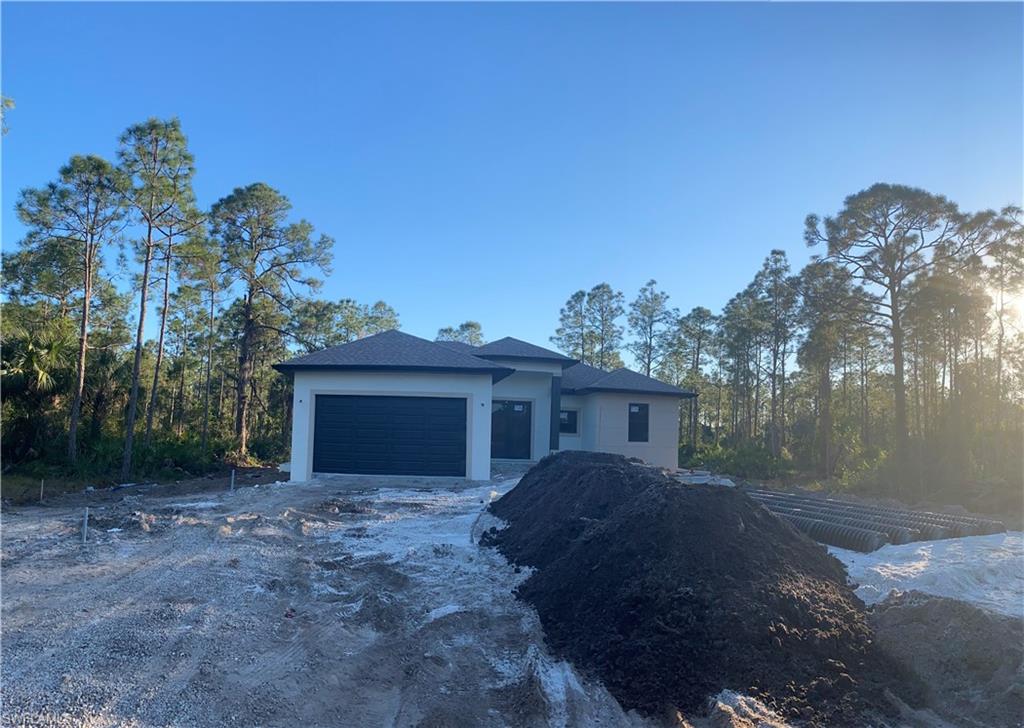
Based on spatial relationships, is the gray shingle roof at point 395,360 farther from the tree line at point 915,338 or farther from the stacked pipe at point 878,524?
the tree line at point 915,338

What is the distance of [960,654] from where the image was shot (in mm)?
4547

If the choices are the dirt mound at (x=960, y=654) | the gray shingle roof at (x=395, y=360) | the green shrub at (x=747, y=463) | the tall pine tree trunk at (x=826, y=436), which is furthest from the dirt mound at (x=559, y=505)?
the tall pine tree trunk at (x=826, y=436)

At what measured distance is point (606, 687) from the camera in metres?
4.32

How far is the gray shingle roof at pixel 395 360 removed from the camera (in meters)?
15.5

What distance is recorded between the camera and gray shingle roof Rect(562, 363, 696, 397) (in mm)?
21453

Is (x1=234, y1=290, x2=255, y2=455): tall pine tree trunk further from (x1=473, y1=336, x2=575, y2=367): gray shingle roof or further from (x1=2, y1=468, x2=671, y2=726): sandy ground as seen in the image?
(x1=2, y1=468, x2=671, y2=726): sandy ground

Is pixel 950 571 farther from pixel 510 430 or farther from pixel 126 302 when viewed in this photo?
pixel 126 302

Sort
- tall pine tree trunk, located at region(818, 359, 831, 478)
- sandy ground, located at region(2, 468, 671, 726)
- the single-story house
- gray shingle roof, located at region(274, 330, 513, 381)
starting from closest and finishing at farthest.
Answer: sandy ground, located at region(2, 468, 671, 726) < gray shingle roof, located at region(274, 330, 513, 381) < the single-story house < tall pine tree trunk, located at region(818, 359, 831, 478)

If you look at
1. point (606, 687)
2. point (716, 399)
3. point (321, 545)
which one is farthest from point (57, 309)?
point (716, 399)

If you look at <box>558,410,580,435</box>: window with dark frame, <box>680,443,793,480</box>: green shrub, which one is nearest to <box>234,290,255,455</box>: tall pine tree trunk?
<box>558,410,580,435</box>: window with dark frame

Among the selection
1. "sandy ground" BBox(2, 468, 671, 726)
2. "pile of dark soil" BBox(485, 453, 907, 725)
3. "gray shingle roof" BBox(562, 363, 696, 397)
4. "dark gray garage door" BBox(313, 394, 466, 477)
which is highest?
"gray shingle roof" BBox(562, 363, 696, 397)

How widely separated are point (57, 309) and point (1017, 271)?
99.7ft

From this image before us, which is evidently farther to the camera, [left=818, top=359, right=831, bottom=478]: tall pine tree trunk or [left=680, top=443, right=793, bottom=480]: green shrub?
[left=680, top=443, right=793, bottom=480]: green shrub

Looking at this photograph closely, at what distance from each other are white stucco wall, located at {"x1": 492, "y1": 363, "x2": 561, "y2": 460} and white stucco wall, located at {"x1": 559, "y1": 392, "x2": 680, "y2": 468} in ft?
4.77
